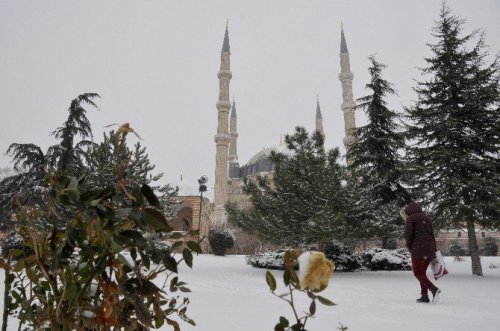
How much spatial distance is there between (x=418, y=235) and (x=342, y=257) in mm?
5710

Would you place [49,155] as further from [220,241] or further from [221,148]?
[221,148]

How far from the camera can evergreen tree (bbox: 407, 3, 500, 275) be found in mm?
10102

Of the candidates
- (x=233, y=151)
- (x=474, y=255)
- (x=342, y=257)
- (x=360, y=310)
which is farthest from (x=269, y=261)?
(x=233, y=151)

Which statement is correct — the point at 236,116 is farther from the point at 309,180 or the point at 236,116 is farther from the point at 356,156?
the point at 309,180

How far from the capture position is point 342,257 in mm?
11562

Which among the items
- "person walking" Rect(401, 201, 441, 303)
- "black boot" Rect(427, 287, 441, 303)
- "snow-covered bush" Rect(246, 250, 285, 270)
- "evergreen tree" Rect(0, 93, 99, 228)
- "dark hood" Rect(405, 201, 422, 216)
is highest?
"evergreen tree" Rect(0, 93, 99, 228)

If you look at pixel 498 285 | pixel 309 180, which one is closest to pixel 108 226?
pixel 498 285

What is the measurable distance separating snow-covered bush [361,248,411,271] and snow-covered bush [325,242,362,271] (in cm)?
57

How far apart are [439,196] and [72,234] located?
11.7 metres

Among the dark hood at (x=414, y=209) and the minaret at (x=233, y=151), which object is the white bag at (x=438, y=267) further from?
the minaret at (x=233, y=151)

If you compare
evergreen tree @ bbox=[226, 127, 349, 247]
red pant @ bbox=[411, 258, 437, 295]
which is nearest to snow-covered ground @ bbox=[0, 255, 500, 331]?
red pant @ bbox=[411, 258, 437, 295]

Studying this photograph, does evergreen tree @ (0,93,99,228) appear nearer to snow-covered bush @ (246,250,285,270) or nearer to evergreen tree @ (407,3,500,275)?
snow-covered bush @ (246,250,285,270)

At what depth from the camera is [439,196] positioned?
10875 millimetres

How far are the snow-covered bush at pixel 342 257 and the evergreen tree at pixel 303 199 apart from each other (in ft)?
3.62
